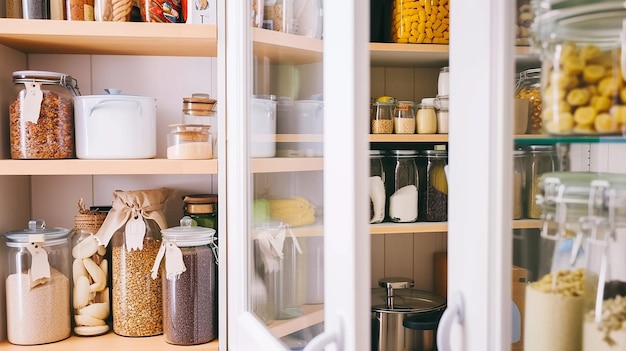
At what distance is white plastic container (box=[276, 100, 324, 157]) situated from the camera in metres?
0.83

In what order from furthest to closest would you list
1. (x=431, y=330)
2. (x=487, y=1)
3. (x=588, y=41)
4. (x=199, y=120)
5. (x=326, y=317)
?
(x=431, y=330) → (x=199, y=120) → (x=326, y=317) → (x=487, y=1) → (x=588, y=41)

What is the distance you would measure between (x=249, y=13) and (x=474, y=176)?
0.66 meters

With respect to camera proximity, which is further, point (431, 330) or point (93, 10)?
point (431, 330)

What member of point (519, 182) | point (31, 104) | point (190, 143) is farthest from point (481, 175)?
point (31, 104)

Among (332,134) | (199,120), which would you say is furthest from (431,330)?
(332,134)

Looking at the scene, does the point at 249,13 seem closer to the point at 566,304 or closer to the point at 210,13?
the point at 210,13

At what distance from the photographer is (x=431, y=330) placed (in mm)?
1807

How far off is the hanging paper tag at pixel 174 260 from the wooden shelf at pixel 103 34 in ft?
1.60

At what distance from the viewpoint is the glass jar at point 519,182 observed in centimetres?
63

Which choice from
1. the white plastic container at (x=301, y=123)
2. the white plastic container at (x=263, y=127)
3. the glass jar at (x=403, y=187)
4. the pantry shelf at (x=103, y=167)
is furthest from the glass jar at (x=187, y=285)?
the glass jar at (x=403, y=187)

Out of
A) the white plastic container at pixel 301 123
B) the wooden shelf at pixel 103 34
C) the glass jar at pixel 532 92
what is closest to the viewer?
the glass jar at pixel 532 92

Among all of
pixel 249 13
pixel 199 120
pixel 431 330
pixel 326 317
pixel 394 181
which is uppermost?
pixel 249 13

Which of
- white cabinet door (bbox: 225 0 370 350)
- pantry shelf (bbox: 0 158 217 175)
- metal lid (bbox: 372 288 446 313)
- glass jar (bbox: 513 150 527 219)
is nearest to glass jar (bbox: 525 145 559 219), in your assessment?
glass jar (bbox: 513 150 527 219)

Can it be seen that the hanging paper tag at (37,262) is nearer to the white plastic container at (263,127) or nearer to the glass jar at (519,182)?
the white plastic container at (263,127)
